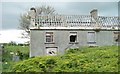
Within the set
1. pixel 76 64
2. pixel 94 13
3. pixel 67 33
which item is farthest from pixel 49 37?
pixel 76 64

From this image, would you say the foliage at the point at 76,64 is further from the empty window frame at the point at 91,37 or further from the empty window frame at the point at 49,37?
the empty window frame at the point at 91,37

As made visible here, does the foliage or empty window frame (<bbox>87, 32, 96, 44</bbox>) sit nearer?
the foliage

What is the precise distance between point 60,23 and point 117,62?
1713cm

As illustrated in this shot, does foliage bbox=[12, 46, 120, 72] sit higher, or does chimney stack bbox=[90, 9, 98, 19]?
chimney stack bbox=[90, 9, 98, 19]

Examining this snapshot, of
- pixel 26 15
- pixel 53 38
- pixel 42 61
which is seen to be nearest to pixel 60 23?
pixel 53 38

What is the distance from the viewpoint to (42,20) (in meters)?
29.9

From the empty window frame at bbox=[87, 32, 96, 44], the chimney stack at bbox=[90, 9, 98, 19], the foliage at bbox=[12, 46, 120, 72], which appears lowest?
the foliage at bbox=[12, 46, 120, 72]

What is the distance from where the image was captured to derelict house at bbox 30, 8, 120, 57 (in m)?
29.3

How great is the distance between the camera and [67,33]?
29.7 metres

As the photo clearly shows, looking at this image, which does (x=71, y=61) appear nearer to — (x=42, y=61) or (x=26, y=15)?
(x=42, y=61)

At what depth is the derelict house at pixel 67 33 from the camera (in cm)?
2931

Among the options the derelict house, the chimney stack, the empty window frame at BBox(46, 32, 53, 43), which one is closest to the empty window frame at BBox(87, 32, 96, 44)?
the derelict house

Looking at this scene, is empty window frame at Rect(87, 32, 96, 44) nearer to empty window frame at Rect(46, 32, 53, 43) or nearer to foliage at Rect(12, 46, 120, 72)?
empty window frame at Rect(46, 32, 53, 43)

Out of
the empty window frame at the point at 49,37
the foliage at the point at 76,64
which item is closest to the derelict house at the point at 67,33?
the empty window frame at the point at 49,37
